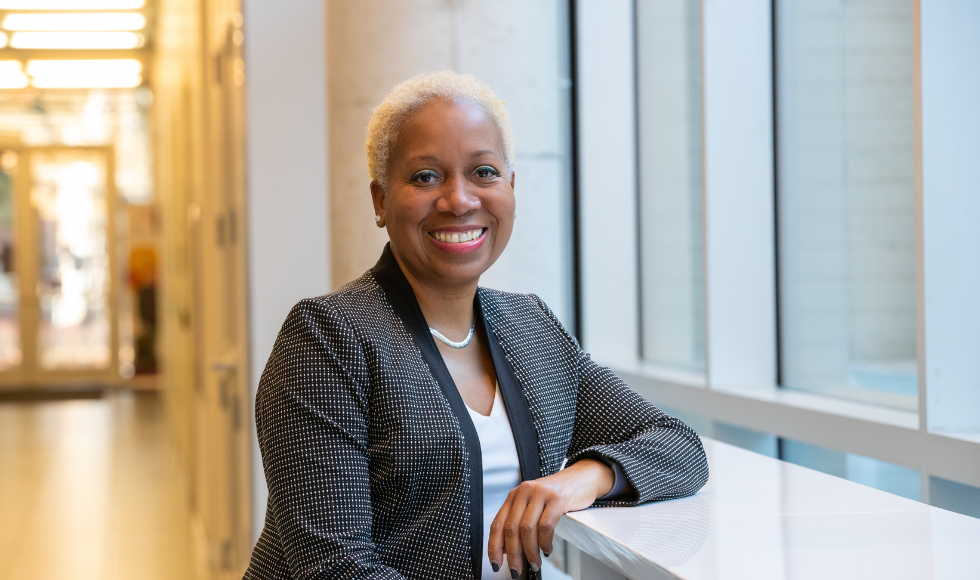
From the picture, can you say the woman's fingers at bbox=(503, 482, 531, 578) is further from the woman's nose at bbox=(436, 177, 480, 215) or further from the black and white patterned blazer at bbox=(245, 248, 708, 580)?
the woman's nose at bbox=(436, 177, 480, 215)

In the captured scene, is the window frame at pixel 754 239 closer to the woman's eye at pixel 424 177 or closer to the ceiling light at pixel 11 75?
the woman's eye at pixel 424 177

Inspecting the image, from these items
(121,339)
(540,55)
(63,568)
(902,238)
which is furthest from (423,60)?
(121,339)

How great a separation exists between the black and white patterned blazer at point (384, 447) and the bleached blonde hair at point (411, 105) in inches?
7.1

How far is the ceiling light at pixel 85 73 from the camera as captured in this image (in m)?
8.69

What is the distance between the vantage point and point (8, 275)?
12.4 metres

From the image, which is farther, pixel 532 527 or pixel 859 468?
pixel 859 468

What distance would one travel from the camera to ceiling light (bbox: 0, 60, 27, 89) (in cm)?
862

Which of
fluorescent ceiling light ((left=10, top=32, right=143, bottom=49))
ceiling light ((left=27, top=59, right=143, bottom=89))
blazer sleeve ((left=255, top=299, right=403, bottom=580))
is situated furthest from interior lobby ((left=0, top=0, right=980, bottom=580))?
ceiling light ((left=27, top=59, right=143, bottom=89))

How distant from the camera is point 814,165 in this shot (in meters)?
2.77

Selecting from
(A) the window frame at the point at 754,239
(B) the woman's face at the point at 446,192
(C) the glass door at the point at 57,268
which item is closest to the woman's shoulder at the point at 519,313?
(B) the woman's face at the point at 446,192

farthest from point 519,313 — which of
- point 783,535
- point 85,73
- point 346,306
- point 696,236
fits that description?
point 85,73

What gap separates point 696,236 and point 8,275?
11.6m

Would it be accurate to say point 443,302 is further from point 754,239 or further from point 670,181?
point 670,181

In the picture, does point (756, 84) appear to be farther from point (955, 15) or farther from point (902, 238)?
point (955, 15)
